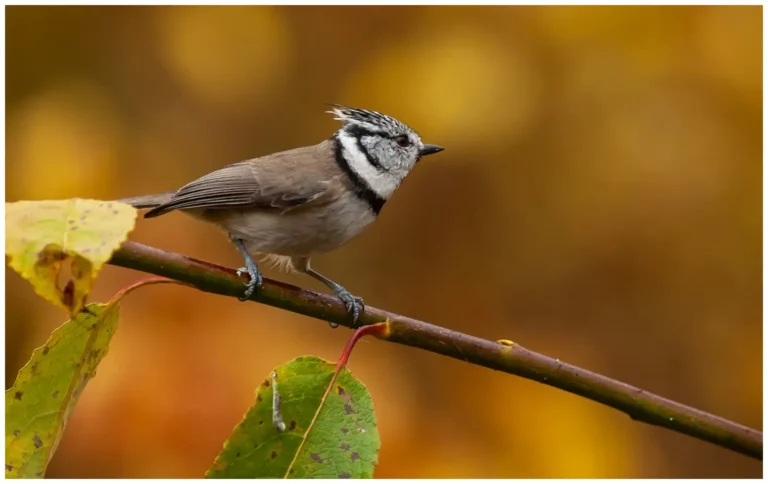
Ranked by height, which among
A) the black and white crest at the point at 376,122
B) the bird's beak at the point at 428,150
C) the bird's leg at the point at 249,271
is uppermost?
the black and white crest at the point at 376,122

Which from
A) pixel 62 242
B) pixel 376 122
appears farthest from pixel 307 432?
pixel 376 122

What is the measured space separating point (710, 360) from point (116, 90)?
296 centimetres

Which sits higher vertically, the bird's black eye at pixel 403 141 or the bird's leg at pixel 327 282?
the bird's black eye at pixel 403 141

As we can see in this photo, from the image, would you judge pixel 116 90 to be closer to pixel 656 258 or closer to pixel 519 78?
pixel 519 78

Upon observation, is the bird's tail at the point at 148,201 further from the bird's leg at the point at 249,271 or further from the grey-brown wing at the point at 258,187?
the bird's leg at the point at 249,271

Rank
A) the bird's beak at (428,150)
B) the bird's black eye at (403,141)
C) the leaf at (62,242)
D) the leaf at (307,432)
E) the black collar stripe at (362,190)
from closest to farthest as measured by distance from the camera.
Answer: the leaf at (62,242) → the leaf at (307,432) → the black collar stripe at (362,190) → the bird's beak at (428,150) → the bird's black eye at (403,141)

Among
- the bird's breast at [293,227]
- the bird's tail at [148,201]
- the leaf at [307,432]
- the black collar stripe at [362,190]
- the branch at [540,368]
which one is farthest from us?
the black collar stripe at [362,190]

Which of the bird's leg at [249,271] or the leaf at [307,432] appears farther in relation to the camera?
the bird's leg at [249,271]

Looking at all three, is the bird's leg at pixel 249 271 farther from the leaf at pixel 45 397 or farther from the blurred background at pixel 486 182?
the blurred background at pixel 486 182

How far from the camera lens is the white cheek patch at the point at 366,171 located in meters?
3.03

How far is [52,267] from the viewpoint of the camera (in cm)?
121

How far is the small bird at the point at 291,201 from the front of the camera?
2789 millimetres

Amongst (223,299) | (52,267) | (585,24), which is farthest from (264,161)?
(52,267)

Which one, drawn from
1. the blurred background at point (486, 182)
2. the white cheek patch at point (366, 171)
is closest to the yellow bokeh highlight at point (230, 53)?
the blurred background at point (486, 182)
